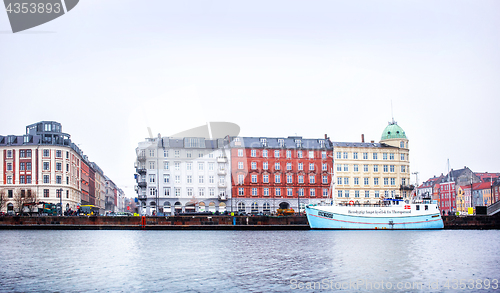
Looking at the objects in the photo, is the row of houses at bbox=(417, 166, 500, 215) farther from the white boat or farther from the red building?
the white boat

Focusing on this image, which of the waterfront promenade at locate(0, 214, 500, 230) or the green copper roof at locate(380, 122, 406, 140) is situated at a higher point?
the green copper roof at locate(380, 122, 406, 140)

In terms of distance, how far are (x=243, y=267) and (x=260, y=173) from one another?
3419 inches

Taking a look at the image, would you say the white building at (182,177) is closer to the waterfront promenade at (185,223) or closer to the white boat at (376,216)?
the waterfront promenade at (185,223)

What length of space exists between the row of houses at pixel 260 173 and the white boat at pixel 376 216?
115 feet

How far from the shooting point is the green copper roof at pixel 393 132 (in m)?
133

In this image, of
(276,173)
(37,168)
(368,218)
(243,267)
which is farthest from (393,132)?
(243,267)

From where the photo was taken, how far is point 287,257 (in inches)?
1788

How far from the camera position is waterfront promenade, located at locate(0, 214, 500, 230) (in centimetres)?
9544

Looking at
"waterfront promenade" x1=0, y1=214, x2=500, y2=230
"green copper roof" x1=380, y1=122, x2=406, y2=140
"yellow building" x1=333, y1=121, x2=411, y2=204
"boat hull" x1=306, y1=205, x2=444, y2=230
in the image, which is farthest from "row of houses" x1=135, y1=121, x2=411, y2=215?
"boat hull" x1=306, y1=205, x2=444, y2=230

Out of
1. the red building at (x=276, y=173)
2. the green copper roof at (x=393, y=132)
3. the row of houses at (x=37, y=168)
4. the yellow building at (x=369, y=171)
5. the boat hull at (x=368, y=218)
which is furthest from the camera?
the green copper roof at (x=393, y=132)

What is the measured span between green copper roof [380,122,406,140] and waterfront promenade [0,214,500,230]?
36.3 meters

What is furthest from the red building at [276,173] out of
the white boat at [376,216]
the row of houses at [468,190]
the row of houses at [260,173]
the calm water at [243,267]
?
the calm water at [243,267]

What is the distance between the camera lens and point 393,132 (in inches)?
5236

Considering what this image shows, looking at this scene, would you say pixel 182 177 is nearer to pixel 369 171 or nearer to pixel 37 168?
pixel 37 168
